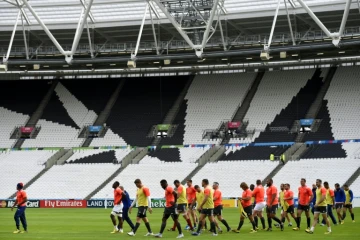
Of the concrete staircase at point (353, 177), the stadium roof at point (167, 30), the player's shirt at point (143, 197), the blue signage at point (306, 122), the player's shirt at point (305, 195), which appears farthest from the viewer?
the blue signage at point (306, 122)

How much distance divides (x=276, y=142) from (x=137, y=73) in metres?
17.7

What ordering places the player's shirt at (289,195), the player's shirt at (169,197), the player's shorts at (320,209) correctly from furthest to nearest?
1. the player's shirt at (289,195)
2. the player's shorts at (320,209)
3. the player's shirt at (169,197)

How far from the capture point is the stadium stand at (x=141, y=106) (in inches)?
2640

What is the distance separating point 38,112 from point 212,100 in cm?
1747

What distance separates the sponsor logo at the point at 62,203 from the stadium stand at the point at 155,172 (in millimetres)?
2477

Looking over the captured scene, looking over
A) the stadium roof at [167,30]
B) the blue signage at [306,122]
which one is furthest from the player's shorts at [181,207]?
the blue signage at [306,122]

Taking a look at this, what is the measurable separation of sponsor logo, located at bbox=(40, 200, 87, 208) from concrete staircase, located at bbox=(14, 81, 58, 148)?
43.0 feet

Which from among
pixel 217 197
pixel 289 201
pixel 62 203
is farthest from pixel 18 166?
pixel 217 197

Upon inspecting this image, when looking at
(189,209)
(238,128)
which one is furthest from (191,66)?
(189,209)

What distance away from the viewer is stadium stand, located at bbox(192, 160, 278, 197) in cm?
5578

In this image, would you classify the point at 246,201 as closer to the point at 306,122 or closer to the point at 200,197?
the point at 200,197

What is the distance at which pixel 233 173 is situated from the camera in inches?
2256

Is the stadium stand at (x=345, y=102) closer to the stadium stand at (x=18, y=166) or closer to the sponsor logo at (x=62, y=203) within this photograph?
the sponsor logo at (x=62, y=203)

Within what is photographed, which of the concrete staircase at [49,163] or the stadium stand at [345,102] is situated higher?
the stadium stand at [345,102]
